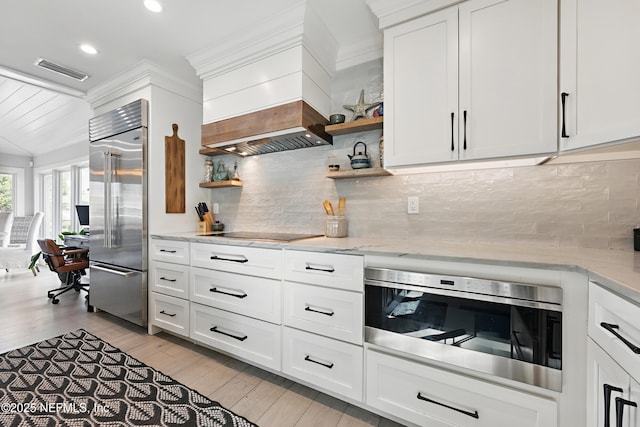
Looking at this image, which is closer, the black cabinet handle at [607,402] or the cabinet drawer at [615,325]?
the cabinet drawer at [615,325]

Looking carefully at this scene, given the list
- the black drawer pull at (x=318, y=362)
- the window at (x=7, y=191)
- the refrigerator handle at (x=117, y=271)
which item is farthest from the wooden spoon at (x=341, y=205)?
the window at (x=7, y=191)

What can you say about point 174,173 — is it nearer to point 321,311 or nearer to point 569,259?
point 321,311

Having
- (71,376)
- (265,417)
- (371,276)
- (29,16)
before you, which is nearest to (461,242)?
(371,276)

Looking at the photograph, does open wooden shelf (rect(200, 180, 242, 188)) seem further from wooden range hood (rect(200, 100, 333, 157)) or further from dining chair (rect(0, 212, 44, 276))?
dining chair (rect(0, 212, 44, 276))

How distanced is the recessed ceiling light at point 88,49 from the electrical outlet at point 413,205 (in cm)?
282

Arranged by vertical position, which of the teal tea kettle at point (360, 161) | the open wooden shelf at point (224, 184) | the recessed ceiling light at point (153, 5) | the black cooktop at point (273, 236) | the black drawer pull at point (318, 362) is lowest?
the black drawer pull at point (318, 362)

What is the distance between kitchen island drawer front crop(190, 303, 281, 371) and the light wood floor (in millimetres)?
135

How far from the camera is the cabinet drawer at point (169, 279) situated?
2258mm

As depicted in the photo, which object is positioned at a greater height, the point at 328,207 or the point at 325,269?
the point at 328,207

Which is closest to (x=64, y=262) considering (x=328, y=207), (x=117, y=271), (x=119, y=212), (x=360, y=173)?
(x=117, y=271)

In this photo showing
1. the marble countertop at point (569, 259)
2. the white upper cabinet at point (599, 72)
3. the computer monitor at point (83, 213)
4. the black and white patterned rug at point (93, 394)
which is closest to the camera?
the marble countertop at point (569, 259)

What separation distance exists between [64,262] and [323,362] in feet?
12.1

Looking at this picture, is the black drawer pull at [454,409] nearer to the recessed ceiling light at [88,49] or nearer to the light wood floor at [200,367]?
the light wood floor at [200,367]

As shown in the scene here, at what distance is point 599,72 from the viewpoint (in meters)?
1.20
